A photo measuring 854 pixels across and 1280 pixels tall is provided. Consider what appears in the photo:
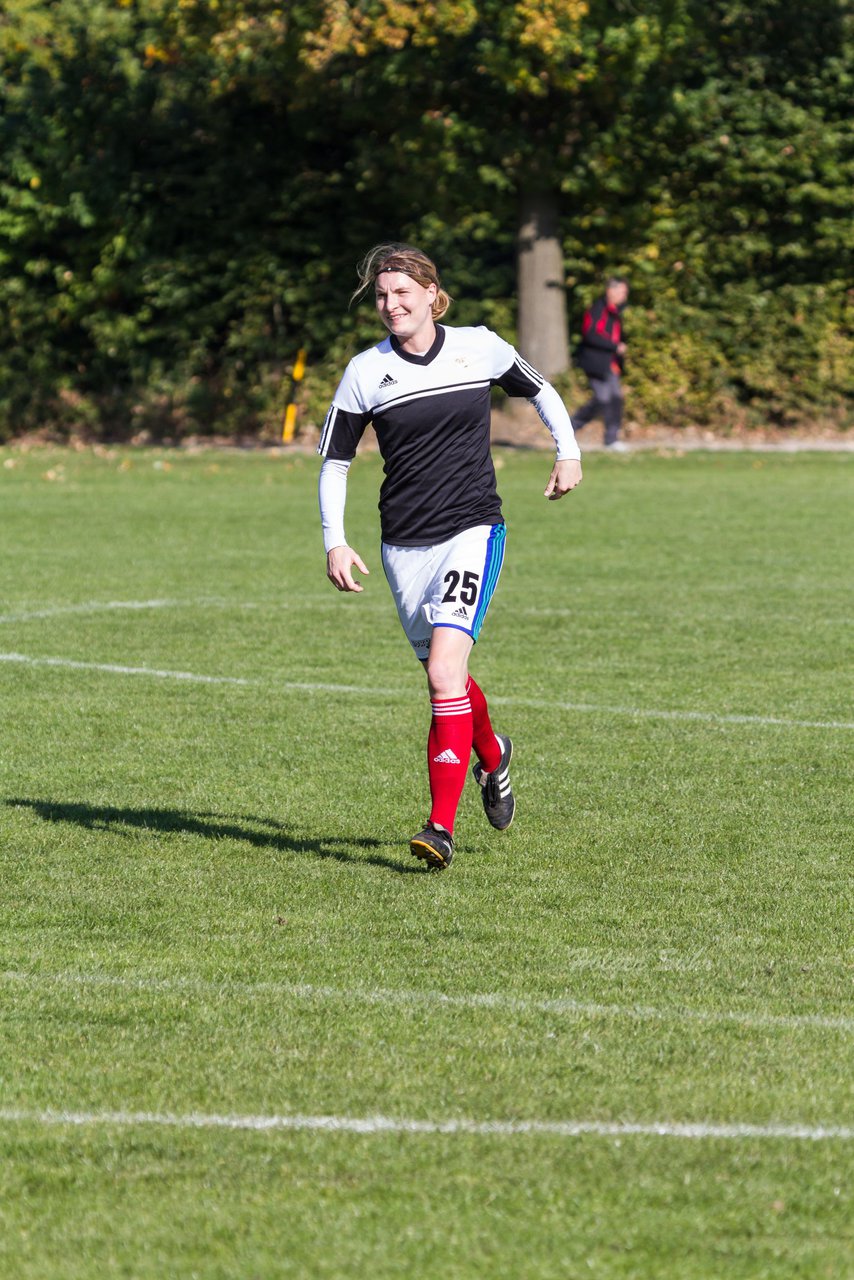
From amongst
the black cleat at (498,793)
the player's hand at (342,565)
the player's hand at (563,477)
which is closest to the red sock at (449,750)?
the black cleat at (498,793)

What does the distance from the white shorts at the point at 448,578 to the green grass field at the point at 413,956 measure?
86 centimetres

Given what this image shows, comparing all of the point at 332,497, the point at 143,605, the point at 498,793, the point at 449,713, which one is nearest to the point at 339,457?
the point at 332,497

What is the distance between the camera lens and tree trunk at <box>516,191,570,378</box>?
29.8 meters

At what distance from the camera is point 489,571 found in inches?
273

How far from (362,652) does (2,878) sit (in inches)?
209

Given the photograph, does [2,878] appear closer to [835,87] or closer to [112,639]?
[112,639]

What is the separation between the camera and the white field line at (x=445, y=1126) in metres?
Answer: 4.16

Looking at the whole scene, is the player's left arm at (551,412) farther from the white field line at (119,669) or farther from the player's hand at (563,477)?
the white field line at (119,669)

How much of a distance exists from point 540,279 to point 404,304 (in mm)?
23542

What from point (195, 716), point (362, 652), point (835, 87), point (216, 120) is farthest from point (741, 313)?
point (195, 716)

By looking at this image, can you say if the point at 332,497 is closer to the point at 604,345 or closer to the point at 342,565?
the point at 342,565

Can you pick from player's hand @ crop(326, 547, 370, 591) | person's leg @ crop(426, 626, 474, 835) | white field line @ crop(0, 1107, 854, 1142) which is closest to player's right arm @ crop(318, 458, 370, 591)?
player's hand @ crop(326, 547, 370, 591)

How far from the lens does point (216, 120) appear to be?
1240 inches

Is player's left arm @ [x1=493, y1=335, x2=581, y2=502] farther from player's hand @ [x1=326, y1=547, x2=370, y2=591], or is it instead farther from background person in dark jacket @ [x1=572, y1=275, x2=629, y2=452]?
background person in dark jacket @ [x1=572, y1=275, x2=629, y2=452]
